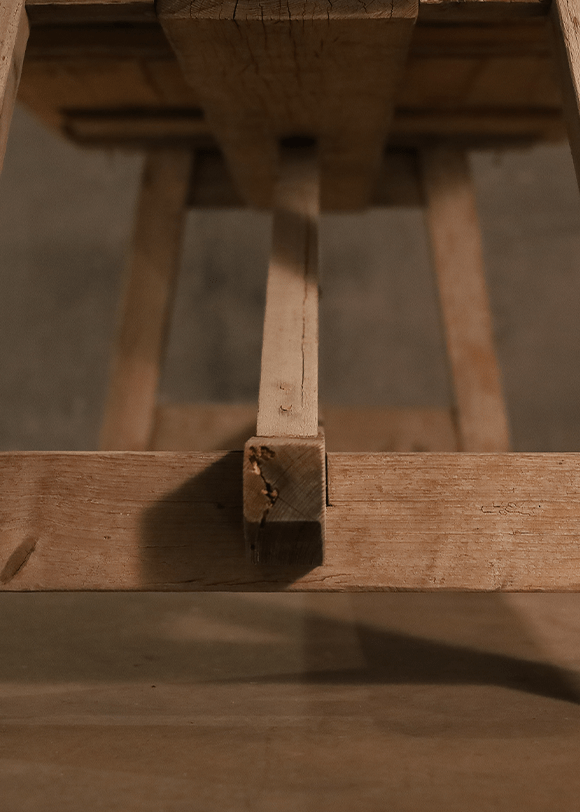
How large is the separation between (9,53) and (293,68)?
39cm

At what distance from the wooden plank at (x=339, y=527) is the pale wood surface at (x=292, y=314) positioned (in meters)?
0.06

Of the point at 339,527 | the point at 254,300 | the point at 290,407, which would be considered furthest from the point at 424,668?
the point at 254,300

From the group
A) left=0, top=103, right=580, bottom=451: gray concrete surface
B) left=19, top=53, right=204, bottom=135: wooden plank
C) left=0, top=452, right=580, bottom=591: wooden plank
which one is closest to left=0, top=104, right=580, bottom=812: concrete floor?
left=0, top=452, right=580, bottom=591: wooden plank

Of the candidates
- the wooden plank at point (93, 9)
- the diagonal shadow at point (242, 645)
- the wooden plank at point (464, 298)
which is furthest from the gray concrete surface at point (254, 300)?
the wooden plank at point (93, 9)

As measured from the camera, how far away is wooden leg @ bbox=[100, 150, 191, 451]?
5.43 feet

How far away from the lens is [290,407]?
755 millimetres

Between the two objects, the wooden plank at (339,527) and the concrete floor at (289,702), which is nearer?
the concrete floor at (289,702)

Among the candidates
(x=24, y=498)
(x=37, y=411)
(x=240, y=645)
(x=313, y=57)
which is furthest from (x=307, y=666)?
(x=37, y=411)

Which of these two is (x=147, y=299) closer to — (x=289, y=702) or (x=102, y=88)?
(x=102, y=88)

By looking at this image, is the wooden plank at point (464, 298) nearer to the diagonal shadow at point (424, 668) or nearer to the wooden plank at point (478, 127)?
the wooden plank at point (478, 127)

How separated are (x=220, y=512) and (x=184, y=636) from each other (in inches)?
17.3

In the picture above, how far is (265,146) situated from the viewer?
50.6 inches

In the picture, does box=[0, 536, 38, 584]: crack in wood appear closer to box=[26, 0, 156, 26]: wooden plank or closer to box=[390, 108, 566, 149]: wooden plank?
box=[26, 0, 156, 26]: wooden plank

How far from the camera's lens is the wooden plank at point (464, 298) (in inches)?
63.6
